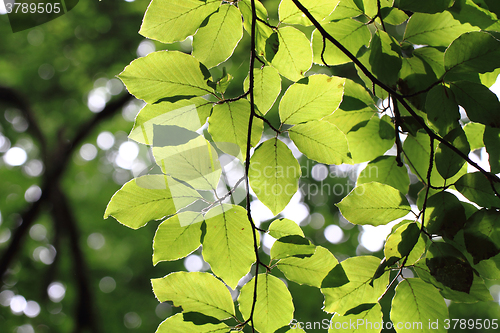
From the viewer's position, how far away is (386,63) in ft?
2.02

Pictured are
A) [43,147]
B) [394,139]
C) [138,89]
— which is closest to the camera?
[138,89]

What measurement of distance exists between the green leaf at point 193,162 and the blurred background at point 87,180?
417 cm

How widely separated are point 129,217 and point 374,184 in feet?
1.49

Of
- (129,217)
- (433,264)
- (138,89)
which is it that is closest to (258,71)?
(138,89)

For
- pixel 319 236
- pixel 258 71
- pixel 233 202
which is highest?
pixel 258 71

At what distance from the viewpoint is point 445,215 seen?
56 cm

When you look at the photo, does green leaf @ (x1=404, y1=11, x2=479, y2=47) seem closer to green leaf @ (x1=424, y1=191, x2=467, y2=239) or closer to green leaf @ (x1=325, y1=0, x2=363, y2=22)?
green leaf @ (x1=325, y1=0, x2=363, y2=22)

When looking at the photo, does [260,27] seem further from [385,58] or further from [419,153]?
[419,153]

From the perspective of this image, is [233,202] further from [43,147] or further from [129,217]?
[43,147]

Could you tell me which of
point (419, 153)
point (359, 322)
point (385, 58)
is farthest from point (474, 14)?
point (359, 322)

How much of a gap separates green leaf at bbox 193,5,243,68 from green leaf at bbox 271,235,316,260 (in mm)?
362

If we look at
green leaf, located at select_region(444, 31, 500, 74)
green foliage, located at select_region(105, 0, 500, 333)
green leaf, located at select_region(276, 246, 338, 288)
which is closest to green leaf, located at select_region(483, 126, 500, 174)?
green foliage, located at select_region(105, 0, 500, 333)

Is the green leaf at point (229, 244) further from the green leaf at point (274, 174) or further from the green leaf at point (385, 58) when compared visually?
the green leaf at point (385, 58)

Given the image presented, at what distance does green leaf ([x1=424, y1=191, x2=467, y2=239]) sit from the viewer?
55cm
